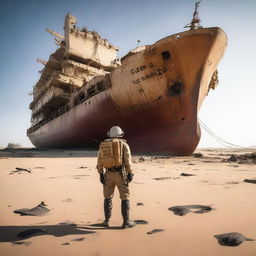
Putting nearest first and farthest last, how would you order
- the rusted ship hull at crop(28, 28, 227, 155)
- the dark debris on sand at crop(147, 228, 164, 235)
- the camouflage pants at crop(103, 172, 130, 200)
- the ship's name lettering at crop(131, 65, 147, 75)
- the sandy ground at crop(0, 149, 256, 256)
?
the sandy ground at crop(0, 149, 256, 256) < the dark debris on sand at crop(147, 228, 164, 235) < the camouflage pants at crop(103, 172, 130, 200) < the rusted ship hull at crop(28, 28, 227, 155) < the ship's name lettering at crop(131, 65, 147, 75)

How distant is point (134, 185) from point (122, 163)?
165cm

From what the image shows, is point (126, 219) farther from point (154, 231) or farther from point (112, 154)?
point (112, 154)

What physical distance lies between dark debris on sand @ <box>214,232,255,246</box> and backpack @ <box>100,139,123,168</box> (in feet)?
4.26

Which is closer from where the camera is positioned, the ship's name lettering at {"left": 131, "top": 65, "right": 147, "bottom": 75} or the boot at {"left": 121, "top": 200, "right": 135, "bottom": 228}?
the boot at {"left": 121, "top": 200, "right": 135, "bottom": 228}

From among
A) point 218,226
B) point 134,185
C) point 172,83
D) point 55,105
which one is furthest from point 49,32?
point 218,226

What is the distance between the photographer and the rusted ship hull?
1026 cm

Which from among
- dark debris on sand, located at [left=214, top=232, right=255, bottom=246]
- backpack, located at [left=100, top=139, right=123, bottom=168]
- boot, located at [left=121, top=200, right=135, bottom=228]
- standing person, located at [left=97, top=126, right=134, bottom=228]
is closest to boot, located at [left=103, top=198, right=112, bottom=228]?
standing person, located at [left=97, top=126, right=134, bottom=228]

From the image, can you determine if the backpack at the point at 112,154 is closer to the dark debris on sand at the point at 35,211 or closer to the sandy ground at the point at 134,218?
the sandy ground at the point at 134,218

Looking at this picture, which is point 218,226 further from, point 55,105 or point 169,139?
point 55,105

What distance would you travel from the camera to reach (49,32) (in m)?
23.7

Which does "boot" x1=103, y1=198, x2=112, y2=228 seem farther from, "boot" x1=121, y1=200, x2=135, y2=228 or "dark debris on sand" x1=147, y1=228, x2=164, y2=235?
"dark debris on sand" x1=147, y1=228, x2=164, y2=235

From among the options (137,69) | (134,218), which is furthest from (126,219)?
(137,69)

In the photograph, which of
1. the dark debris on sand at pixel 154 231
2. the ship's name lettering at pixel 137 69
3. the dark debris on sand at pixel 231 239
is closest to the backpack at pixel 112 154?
the dark debris on sand at pixel 154 231

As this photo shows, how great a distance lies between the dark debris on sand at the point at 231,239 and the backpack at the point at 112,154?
130 centimetres
